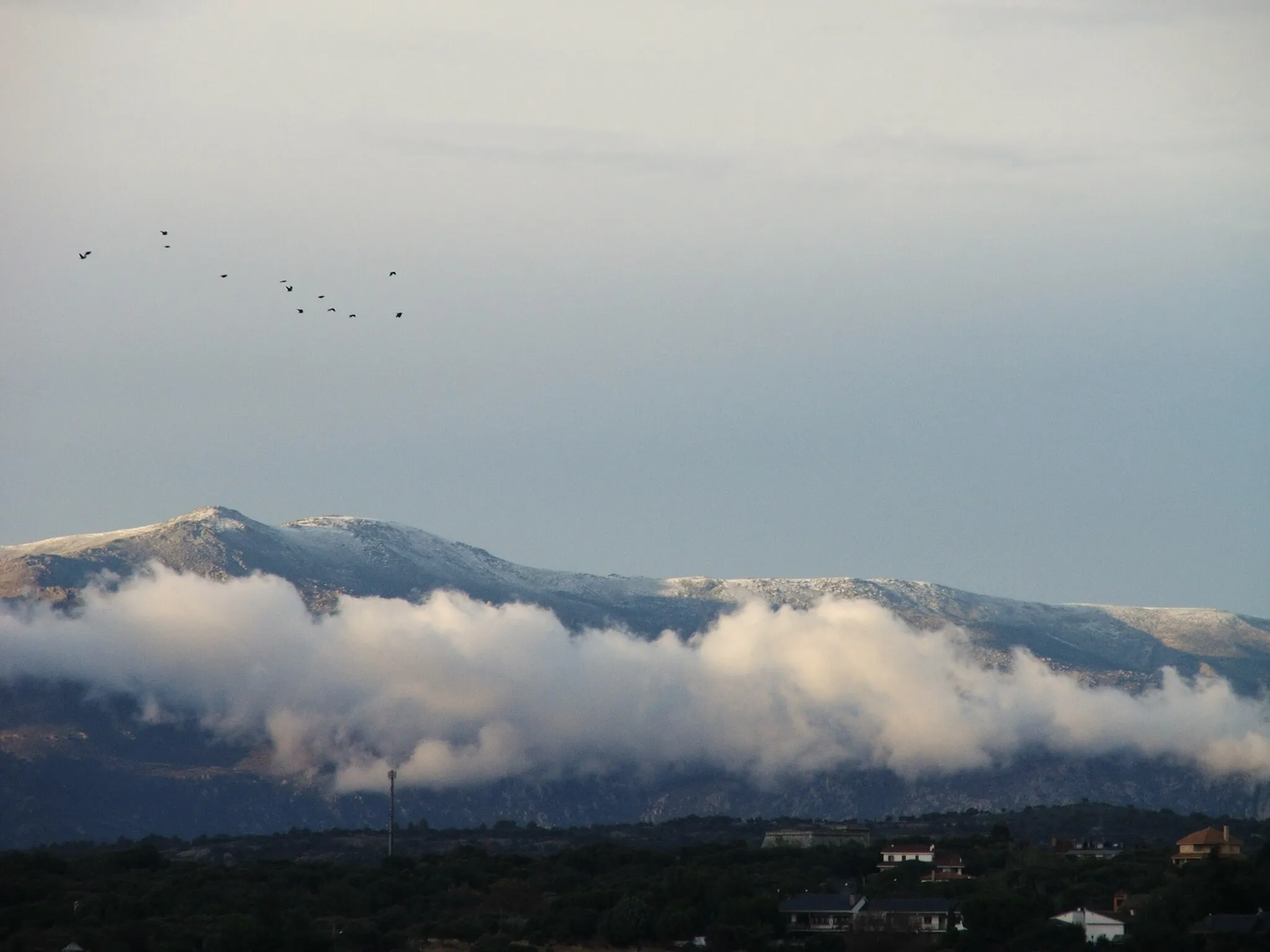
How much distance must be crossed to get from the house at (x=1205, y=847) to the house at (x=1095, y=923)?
36.4 metres

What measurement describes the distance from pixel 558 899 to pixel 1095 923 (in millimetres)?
38198

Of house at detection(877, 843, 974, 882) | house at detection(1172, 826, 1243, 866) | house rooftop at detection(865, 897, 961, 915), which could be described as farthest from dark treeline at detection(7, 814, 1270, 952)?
house rooftop at detection(865, 897, 961, 915)

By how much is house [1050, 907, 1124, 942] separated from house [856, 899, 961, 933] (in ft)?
21.8

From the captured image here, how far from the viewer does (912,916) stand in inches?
5655

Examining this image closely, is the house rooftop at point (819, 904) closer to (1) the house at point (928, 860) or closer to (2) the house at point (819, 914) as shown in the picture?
(2) the house at point (819, 914)

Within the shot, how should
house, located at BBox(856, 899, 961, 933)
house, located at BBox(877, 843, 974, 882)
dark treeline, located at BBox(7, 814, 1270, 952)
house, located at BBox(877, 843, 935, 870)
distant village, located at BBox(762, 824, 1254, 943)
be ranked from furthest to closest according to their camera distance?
house, located at BBox(877, 843, 935, 870), house, located at BBox(877, 843, 974, 882), house, located at BBox(856, 899, 961, 933), dark treeline, located at BBox(7, 814, 1270, 952), distant village, located at BBox(762, 824, 1254, 943)

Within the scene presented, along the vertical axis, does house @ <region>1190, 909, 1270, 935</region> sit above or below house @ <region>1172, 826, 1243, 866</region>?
below

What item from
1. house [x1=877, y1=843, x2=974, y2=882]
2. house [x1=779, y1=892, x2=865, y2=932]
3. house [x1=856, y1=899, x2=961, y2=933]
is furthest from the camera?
house [x1=877, y1=843, x2=974, y2=882]

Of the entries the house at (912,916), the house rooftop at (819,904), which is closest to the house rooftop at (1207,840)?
the house rooftop at (819,904)

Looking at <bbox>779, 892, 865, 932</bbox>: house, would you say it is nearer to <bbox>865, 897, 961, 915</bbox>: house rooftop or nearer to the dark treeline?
<bbox>865, 897, 961, 915</bbox>: house rooftop

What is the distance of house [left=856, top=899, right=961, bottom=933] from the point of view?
138 m

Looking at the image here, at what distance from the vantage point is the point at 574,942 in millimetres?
137500

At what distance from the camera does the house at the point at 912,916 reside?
138250 millimetres

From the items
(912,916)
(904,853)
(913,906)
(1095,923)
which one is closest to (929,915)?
(912,916)
